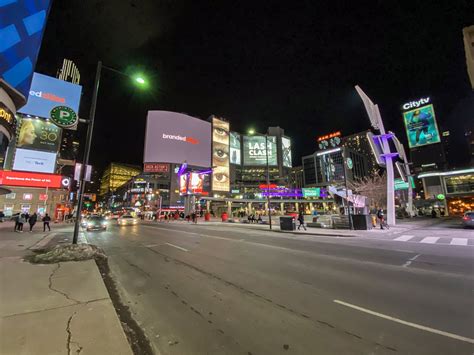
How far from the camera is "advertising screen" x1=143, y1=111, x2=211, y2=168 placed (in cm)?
8875

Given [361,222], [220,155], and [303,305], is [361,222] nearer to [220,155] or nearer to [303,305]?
[303,305]

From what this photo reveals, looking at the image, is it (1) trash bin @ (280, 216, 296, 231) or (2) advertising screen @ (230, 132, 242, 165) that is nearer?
(1) trash bin @ (280, 216, 296, 231)

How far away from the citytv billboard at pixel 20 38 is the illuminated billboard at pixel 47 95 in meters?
42.5

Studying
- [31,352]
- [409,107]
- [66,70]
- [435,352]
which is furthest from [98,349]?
[409,107]

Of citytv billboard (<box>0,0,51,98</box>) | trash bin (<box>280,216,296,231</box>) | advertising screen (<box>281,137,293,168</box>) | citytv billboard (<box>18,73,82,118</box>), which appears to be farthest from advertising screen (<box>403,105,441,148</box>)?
citytv billboard (<box>18,73,82,118</box>)

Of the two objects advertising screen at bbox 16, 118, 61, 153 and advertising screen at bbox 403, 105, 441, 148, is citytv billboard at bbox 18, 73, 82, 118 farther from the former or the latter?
advertising screen at bbox 403, 105, 441, 148

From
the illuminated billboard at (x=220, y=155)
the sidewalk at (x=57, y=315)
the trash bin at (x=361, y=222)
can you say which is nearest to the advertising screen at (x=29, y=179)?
→ the sidewalk at (x=57, y=315)

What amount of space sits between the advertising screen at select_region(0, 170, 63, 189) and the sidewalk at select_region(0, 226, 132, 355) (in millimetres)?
48581

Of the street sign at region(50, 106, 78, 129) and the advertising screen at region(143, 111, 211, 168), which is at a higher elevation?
the advertising screen at region(143, 111, 211, 168)

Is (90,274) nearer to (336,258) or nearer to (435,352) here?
(435,352)

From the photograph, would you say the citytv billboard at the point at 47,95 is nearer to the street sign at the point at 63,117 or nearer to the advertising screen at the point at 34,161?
the advertising screen at the point at 34,161

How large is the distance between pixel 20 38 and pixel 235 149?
109 m

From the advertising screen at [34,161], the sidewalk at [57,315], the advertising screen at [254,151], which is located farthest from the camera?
the advertising screen at [254,151]

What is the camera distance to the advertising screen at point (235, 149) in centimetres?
11606
